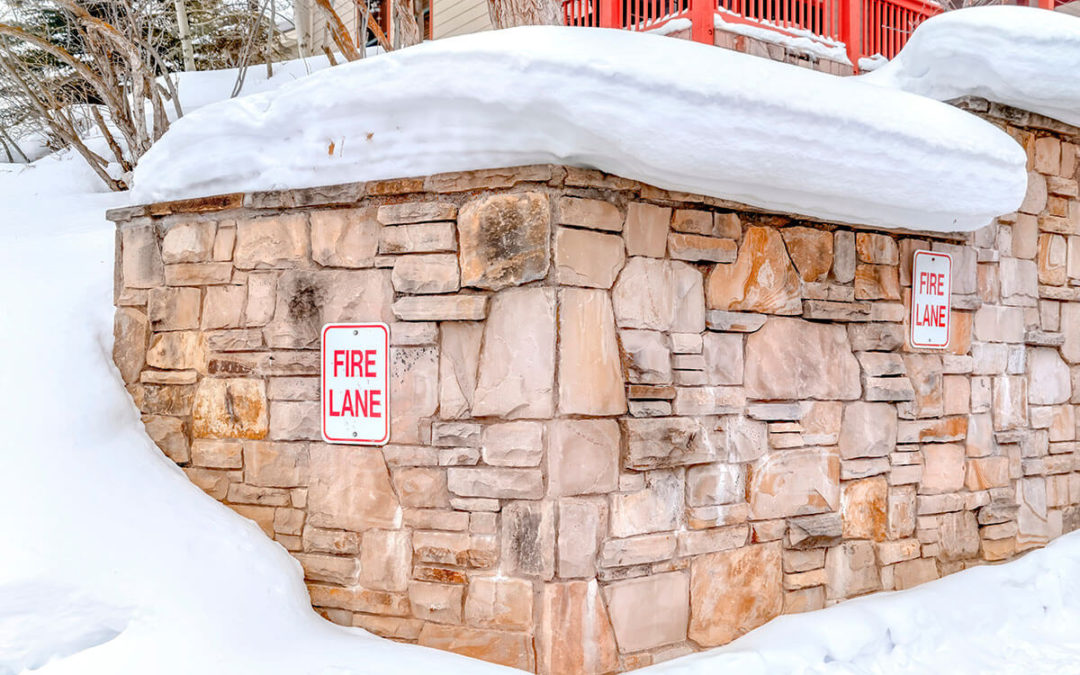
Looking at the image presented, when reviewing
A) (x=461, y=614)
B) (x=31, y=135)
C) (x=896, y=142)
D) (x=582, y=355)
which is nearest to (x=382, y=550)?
(x=461, y=614)

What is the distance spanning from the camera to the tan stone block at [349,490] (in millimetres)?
3061

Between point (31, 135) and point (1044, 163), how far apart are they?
10.8m

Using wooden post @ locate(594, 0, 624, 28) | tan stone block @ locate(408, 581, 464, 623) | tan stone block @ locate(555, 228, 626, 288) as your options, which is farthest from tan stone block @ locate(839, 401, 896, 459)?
wooden post @ locate(594, 0, 624, 28)

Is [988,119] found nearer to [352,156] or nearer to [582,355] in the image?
[582,355]

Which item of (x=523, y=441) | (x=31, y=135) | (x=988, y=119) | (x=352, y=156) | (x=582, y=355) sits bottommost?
(x=523, y=441)

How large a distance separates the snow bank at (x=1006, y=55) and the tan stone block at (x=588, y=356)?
229 cm

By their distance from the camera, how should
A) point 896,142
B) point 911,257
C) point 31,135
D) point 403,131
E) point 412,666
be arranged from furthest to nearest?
point 31,135 < point 911,257 < point 896,142 < point 403,131 < point 412,666

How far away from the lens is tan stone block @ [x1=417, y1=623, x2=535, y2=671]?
9.25ft

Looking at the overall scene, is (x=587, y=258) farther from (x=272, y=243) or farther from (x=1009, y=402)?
(x=1009, y=402)

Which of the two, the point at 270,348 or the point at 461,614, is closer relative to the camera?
the point at 461,614

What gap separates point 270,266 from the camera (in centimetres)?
333

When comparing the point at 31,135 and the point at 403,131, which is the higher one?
the point at 31,135

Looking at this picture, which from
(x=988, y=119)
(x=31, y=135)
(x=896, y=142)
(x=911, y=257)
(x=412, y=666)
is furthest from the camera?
(x=31, y=135)

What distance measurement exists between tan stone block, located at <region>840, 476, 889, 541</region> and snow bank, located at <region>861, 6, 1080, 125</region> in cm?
186
